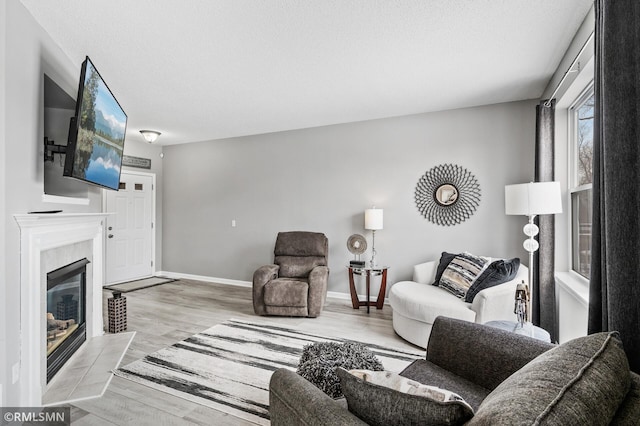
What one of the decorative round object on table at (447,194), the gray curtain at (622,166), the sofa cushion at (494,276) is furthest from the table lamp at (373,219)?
the gray curtain at (622,166)

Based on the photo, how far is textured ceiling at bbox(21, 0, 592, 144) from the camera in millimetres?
2152

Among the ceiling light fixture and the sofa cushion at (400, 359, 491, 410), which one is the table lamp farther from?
the ceiling light fixture

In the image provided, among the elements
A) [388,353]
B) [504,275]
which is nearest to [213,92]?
[388,353]

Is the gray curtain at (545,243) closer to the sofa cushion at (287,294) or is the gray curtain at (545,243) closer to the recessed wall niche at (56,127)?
the sofa cushion at (287,294)

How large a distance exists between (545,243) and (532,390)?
2775mm

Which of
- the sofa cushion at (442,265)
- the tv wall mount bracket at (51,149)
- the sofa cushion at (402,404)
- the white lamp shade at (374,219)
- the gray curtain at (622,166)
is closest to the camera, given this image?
the sofa cushion at (402,404)

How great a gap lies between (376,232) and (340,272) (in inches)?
30.9

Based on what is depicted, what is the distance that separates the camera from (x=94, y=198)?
3270mm

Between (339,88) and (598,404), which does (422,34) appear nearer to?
(339,88)

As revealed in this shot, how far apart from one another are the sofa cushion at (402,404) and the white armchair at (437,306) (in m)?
2.05

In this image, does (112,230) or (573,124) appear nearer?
(573,124)

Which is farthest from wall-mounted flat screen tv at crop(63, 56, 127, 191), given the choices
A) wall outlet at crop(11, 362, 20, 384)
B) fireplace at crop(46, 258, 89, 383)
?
wall outlet at crop(11, 362, 20, 384)

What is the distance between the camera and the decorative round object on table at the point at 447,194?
4082 millimetres

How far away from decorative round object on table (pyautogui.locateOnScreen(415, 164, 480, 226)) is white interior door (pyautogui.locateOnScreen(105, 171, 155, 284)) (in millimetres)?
4745
